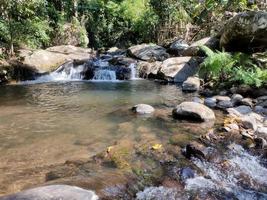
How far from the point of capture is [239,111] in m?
8.30

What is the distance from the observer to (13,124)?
7.52 meters

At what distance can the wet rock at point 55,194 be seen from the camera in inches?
146

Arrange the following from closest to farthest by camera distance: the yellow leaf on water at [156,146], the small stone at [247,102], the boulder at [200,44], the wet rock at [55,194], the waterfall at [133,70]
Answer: the wet rock at [55,194] → the yellow leaf on water at [156,146] → the small stone at [247,102] → the boulder at [200,44] → the waterfall at [133,70]

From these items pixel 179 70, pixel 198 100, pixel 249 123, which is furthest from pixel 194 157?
pixel 179 70

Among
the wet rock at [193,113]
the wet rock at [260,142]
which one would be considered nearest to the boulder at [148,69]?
the wet rock at [193,113]

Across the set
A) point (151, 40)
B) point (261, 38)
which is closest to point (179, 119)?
point (261, 38)

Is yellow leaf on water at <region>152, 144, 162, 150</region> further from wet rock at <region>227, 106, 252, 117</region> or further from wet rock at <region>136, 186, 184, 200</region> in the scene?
wet rock at <region>227, 106, 252, 117</region>

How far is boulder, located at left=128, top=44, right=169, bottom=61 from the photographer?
636 inches

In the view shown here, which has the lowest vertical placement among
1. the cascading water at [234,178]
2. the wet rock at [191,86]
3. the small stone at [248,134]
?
the cascading water at [234,178]

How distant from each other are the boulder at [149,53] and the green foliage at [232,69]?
4369mm

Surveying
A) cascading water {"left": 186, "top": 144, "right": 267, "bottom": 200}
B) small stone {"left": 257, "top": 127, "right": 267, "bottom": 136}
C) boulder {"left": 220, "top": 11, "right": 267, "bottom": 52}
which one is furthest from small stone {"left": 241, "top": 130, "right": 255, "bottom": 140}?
boulder {"left": 220, "top": 11, "right": 267, "bottom": 52}

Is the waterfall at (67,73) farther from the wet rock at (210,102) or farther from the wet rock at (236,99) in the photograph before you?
the wet rock at (236,99)

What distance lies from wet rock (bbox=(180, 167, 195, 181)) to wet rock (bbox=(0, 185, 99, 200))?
1388 millimetres

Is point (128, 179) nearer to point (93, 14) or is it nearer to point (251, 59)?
point (251, 59)
